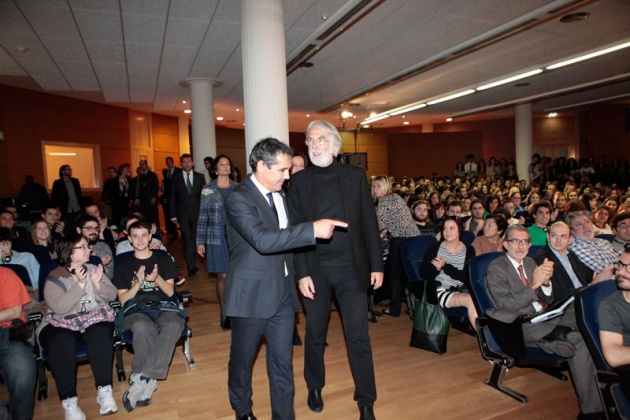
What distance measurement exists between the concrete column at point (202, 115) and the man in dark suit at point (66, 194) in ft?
8.18

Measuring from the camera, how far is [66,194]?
8.19m

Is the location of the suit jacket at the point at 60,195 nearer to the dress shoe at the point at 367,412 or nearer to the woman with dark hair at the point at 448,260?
the woman with dark hair at the point at 448,260

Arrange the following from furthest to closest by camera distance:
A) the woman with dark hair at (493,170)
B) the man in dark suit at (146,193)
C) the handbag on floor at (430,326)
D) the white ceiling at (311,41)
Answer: the woman with dark hair at (493,170) < the man in dark suit at (146,193) < the white ceiling at (311,41) < the handbag on floor at (430,326)

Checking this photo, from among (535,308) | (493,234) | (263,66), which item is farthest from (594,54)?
(535,308)

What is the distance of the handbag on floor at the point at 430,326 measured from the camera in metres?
3.35

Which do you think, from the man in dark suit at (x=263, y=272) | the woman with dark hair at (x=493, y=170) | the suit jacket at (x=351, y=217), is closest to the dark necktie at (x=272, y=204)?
the man in dark suit at (x=263, y=272)

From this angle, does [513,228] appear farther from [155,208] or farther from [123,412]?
[155,208]

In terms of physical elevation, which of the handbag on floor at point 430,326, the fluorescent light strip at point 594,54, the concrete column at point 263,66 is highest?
the fluorescent light strip at point 594,54

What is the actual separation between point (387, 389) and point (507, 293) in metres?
1.05

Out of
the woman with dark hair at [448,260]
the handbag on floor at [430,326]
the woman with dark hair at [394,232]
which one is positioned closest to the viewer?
the handbag on floor at [430,326]

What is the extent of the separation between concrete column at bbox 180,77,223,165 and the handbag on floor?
6.57 m

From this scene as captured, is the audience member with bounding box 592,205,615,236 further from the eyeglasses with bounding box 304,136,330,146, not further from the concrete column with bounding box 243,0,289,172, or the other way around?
the eyeglasses with bounding box 304,136,330,146

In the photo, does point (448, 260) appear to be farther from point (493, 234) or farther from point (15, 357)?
point (15, 357)

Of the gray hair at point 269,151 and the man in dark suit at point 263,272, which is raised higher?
the gray hair at point 269,151
